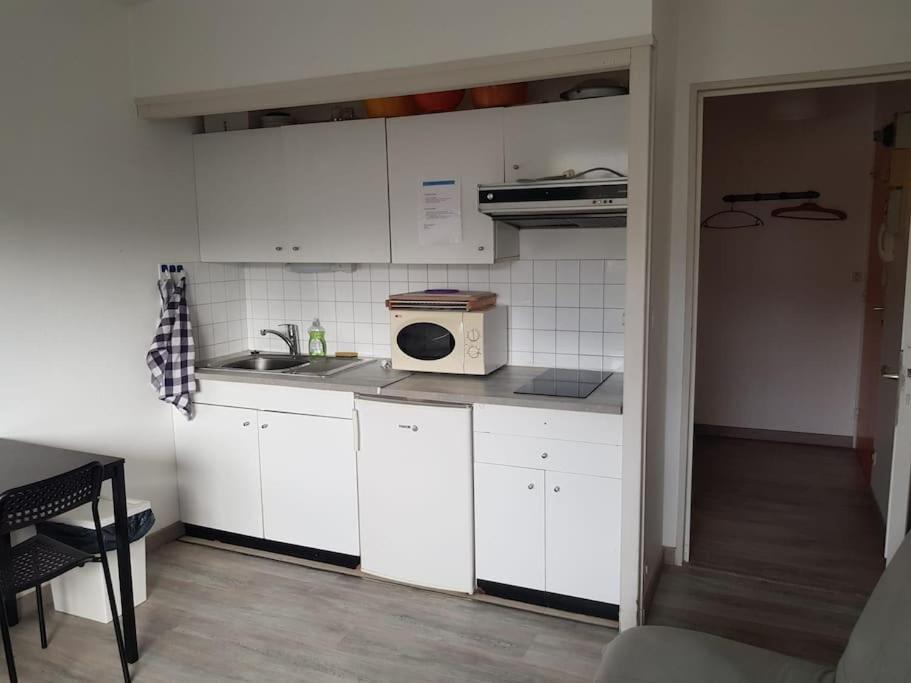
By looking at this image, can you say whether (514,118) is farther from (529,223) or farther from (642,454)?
(642,454)

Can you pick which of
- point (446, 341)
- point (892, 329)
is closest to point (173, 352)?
point (446, 341)

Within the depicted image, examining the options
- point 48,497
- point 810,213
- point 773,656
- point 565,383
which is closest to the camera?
point 773,656

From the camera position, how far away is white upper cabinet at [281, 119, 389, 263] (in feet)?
11.1

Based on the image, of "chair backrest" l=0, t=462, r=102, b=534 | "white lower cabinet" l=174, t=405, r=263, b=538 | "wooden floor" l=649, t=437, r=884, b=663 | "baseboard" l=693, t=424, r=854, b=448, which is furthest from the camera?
"baseboard" l=693, t=424, r=854, b=448

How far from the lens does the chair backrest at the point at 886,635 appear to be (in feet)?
5.32

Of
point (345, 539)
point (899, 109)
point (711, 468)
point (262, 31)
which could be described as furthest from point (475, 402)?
point (899, 109)

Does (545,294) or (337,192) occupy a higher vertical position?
(337,192)

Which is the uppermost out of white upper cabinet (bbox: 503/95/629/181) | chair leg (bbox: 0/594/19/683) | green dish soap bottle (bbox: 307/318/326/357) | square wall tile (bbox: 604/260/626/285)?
white upper cabinet (bbox: 503/95/629/181)

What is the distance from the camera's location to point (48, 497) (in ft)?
7.59

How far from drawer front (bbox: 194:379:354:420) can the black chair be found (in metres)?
1.03

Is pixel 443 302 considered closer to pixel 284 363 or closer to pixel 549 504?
pixel 549 504

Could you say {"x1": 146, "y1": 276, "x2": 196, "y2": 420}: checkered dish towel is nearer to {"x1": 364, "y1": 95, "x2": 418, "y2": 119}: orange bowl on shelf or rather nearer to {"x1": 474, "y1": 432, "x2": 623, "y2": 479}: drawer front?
{"x1": 364, "y1": 95, "x2": 418, "y2": 119}: orange bowl on shelf

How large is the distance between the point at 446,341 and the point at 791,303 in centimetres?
319

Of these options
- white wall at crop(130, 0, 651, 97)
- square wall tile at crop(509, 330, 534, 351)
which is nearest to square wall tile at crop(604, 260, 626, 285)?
square wall tile at crop(509, 330, 534, 351)
